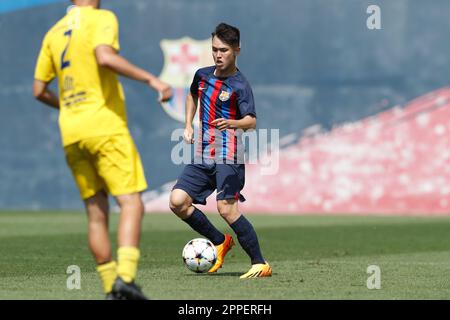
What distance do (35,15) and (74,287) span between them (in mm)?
14786

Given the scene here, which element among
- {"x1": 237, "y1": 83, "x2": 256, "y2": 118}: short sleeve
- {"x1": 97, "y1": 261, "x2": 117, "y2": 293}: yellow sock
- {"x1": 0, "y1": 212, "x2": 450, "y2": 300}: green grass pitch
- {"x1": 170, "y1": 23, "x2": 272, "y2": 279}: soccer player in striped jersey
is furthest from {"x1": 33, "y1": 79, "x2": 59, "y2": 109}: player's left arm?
{"x1": 237, "y1": 83, "x2": 256, "y2": 118}: short sleeve

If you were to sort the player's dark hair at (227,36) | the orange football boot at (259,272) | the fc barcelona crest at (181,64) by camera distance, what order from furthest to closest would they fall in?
the fc barcelona crest at (181,64)
the player's dark hair at (227,36)
the orange football boot at (259,272)

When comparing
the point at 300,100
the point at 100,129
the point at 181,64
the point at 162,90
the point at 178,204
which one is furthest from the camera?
the point at 300,100

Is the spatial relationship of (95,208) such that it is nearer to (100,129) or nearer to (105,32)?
(100,129)

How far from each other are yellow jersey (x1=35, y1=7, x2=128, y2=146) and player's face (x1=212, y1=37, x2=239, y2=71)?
2.34 meters

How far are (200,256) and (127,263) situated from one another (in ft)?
8.48

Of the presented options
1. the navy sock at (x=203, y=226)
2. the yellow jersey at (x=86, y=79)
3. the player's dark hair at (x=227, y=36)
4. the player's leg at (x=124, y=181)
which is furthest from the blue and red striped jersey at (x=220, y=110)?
the player's leg at (x=124, y=181)

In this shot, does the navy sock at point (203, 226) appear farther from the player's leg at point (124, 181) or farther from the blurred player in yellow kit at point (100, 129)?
the player's leg at point (124, 181)

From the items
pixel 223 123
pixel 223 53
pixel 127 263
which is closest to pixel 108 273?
pixel 127 263

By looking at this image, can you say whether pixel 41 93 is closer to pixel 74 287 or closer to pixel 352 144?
pixel 74 287

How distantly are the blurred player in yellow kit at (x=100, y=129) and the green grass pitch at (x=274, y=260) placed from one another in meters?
0.67

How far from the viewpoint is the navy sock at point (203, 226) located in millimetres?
9203

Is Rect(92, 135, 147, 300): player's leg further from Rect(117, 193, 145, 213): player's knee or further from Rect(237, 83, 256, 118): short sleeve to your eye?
Rect(237, 83, 256, 118): short sleeve

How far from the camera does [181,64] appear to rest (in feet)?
69.1
